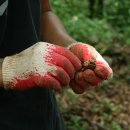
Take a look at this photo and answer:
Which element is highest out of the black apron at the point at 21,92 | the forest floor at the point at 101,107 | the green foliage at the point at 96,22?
the black apron at the point at 21,92

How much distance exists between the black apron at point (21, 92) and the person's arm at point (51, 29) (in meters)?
0.18

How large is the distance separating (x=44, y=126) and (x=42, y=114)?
53 millimetres

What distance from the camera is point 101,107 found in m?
4.42

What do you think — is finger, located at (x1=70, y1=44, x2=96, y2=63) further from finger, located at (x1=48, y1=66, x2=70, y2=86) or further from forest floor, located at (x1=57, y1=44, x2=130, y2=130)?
forest floor, located at (x1=57, y1=44, x2=130, y2=130)

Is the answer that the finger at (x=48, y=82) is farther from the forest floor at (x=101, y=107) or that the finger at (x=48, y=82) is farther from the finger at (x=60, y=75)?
the forest floor at (x=101, y=107)

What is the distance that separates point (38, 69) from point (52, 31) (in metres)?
0.44

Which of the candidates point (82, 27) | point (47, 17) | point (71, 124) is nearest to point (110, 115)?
point (71, 124)

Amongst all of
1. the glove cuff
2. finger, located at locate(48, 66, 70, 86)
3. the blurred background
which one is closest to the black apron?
the glove cuff

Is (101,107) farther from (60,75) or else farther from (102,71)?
(60,75)

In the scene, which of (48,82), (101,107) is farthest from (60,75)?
(101,107)

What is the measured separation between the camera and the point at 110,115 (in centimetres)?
430

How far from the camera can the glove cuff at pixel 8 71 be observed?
120 centimetres

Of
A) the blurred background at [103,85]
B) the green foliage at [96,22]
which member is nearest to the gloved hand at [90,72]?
the blurred background at [103,85]

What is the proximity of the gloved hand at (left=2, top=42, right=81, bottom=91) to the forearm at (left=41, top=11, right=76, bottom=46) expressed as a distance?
0.34 m
